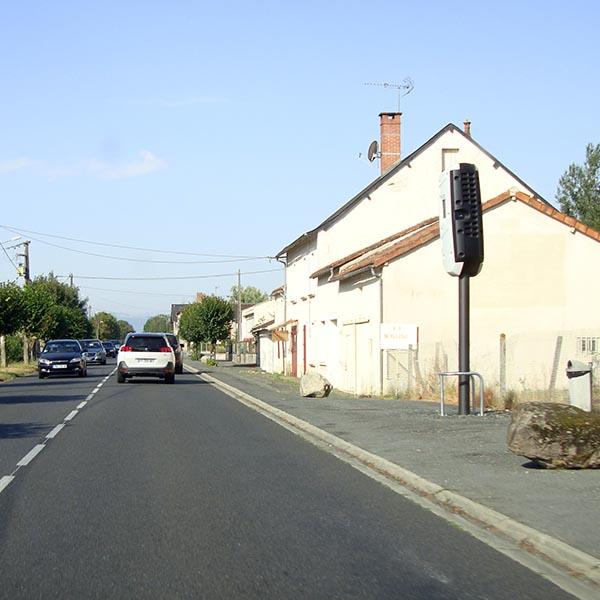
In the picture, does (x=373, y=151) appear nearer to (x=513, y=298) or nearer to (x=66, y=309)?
(x=513, y=298)

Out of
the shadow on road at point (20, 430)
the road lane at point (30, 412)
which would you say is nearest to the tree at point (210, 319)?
the road lane at point (30, 412)

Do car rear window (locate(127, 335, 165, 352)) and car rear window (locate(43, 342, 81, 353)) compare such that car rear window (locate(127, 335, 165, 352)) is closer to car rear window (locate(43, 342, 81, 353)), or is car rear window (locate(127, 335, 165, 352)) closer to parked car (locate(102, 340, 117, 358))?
car rear window (locate(43, 342, 81, 353))

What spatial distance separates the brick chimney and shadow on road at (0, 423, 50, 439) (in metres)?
26.1

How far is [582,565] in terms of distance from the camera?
6.53 meters

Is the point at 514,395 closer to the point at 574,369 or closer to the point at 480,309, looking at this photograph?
the point at 480,309

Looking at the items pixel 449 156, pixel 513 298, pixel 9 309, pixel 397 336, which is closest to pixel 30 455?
pixel 397 336

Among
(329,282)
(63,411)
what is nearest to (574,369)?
(63,411)

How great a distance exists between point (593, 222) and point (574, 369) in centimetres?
5573

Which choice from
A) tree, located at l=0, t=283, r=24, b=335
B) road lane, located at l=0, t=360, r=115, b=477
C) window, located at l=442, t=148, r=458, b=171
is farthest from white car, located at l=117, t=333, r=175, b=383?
window, located at l=442, t=148, r=458, b=171

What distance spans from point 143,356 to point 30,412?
13182mm

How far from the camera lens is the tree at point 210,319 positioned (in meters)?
76.7

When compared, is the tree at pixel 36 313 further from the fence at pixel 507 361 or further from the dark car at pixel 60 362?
the fence at pixel 507 361

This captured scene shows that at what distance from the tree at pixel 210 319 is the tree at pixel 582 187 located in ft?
89.6

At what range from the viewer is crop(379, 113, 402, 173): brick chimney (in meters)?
40.8
